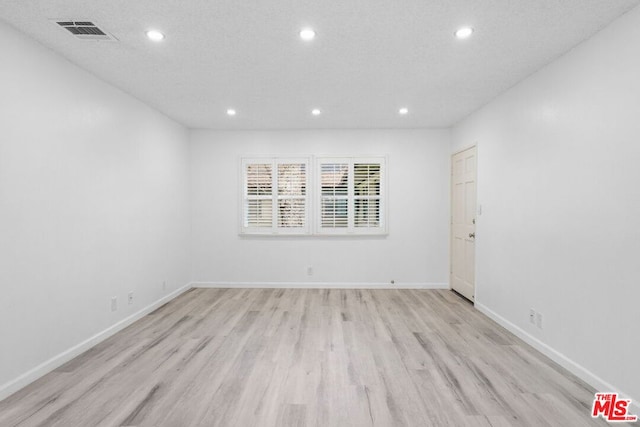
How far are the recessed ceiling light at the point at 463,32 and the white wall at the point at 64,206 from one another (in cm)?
324

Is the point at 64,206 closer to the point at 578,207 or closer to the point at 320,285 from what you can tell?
the point at 320,285

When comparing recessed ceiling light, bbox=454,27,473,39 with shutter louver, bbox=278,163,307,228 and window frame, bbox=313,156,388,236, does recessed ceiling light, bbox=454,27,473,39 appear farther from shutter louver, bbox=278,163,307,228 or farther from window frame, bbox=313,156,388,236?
shutter louver, bbox=278,163,307,228

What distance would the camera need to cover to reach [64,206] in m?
2.76

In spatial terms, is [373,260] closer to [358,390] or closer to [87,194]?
[358,390]

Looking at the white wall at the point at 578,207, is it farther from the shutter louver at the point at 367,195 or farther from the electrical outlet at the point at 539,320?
the shutter louver at the point at 367,195

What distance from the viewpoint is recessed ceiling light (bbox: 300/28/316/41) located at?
2.33 metres

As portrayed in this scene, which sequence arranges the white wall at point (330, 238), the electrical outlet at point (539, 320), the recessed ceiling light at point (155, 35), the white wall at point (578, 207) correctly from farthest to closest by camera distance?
the white wall at point (330, 238)
the electrical outlet at point (539, 320)
the recessed ceiling light at point (155, 35)
the white wall at point (578, 207)

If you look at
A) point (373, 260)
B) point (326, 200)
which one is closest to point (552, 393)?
point (373, 260)

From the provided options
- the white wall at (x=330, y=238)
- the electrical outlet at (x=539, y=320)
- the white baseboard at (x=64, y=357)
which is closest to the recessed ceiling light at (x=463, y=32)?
the electrical outlet at (x=539, y=320)

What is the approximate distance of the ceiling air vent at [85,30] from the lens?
2.28 m

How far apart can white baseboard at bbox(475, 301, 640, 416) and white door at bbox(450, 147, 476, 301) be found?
89 cm

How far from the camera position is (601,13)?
2135 mm

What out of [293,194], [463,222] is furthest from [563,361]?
[293,194]

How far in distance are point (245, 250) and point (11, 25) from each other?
3.74m
